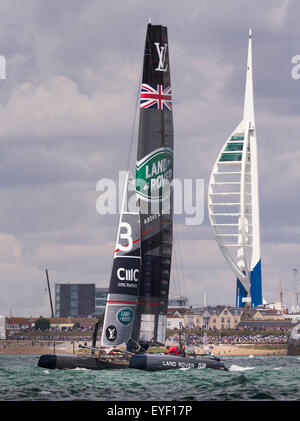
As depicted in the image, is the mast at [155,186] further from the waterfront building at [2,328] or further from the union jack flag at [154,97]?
the waterfront building at [2,328]

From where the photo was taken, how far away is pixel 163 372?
5491 centimetres

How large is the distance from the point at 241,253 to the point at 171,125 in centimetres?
8809

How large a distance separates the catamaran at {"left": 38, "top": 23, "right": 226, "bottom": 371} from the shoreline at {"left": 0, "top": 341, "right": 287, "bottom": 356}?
6889 centimetres

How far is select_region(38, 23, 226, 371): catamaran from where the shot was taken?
6269 centimetres

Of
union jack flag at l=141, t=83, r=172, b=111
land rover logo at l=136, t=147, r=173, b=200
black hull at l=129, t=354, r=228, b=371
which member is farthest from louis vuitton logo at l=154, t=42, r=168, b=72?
black hull at l=129, t=354, r=228, b=371

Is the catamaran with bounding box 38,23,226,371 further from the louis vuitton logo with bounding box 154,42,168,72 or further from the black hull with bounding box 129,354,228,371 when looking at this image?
the black hull with bounding box 129,354,228,371

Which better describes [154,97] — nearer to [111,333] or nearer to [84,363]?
[111,333]

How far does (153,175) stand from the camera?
Answer: 63.1 meters

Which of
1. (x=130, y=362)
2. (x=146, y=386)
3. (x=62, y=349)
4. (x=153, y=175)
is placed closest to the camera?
(x=146, y=386)

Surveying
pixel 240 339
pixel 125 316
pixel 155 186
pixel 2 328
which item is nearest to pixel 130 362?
pixel 125 316

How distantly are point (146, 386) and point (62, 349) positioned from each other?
11044 centimetres

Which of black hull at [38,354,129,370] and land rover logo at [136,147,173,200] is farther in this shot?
land rover logo at [136,147,173,200]
